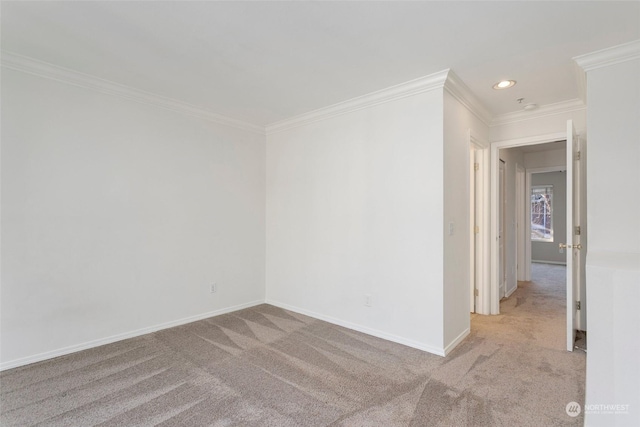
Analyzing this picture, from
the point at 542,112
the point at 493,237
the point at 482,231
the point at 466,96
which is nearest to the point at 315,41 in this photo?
the point at 466,96

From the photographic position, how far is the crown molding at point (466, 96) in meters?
2.77

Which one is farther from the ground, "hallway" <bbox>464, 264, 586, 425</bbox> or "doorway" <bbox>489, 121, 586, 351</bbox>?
"doorway" <bbox>489, 121, 586, 351</bbox>

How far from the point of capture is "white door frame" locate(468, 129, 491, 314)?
12.7 ft

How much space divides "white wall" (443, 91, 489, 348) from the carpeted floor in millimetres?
274

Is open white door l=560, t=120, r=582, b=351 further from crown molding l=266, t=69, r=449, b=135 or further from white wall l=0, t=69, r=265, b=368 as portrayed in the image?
white wall l=0, t=69, r=265, b=368

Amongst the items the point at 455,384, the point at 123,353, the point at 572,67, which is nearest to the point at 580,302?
the point at 455,384

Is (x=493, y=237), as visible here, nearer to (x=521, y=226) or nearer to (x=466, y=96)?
(x=466, y=96)

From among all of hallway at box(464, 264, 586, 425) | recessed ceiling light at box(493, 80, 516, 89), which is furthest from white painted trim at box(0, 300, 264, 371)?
recessed ceiling light at box(493, 80, 516, 89)

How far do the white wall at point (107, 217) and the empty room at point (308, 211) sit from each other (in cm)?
2

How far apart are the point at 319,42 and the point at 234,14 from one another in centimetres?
61

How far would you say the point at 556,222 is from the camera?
315 inches

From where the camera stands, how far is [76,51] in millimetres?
2377

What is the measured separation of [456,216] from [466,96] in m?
1.21

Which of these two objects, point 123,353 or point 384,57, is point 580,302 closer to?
point 384,57
